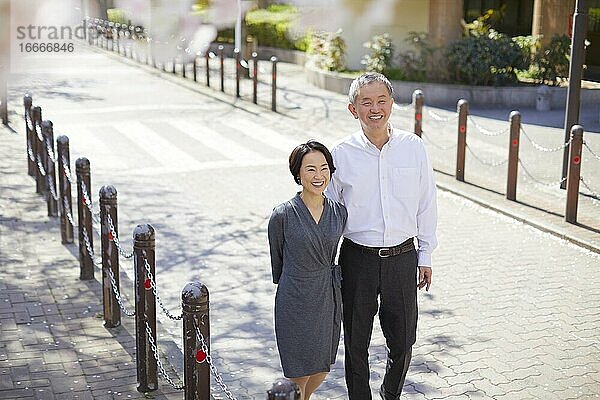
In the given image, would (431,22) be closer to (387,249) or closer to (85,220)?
(85,220)

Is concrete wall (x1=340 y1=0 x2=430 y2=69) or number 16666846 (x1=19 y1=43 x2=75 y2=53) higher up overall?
concrete wall (x1=340 y1=0 x2=430 y2=69)

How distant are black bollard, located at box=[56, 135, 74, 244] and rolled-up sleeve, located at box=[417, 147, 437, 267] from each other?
4.83m

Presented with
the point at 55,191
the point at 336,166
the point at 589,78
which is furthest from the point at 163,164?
the point at 589,78

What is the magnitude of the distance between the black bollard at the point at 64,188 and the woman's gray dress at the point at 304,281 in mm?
4729

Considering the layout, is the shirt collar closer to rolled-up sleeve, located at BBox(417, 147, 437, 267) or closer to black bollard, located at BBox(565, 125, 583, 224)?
rolled-up sleeve, located at BBox(417, 147, 437, 267)

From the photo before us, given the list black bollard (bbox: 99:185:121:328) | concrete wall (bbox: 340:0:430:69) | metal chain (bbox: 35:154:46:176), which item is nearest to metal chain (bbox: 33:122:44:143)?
metal chain (bbox: 35:154:46:176)

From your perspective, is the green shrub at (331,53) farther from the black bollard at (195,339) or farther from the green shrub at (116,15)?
the green shrub at (116,15)

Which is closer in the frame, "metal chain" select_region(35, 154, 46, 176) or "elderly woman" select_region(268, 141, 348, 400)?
"elderly woman" select_region(268, 141, 348, 400)

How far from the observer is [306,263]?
4.50 metres

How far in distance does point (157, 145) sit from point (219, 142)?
3.34 ft

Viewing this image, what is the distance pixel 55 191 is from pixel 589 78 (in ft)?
49.7

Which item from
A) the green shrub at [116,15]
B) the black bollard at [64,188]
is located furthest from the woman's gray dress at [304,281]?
the green shrub at [116,15]

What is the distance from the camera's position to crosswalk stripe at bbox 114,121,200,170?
516 inches

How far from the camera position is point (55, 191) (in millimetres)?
9891
